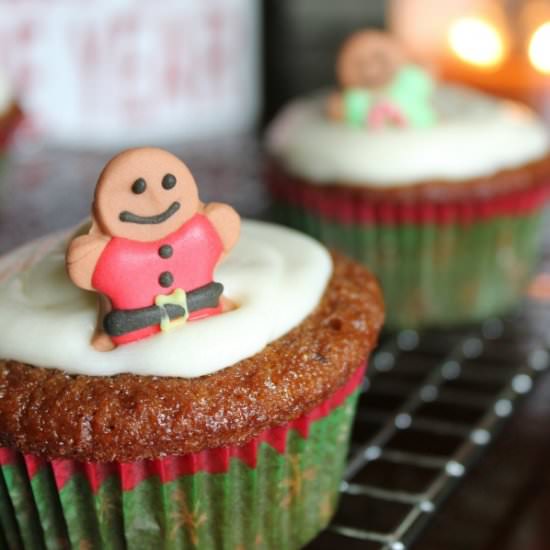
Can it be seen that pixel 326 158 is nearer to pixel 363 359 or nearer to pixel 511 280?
pixel 511 280

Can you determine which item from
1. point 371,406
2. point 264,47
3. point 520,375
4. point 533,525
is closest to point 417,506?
point 533,525

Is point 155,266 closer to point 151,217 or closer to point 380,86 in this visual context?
point 151,217

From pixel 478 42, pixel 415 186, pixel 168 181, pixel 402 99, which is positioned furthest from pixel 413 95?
pixel 478 42

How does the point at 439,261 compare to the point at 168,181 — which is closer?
the point at 168,181

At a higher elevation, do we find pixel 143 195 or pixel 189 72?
pixel 143 195

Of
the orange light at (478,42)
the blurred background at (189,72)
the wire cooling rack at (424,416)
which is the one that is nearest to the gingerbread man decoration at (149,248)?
the wire cooling rack at (424,416)

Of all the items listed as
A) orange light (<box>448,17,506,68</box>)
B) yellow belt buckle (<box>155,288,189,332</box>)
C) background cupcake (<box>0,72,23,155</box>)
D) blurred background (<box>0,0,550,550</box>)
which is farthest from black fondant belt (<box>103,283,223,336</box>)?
orange light (<box>448,17,506,68</box>)

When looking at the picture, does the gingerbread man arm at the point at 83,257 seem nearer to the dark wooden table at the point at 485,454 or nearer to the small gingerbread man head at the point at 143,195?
the small gingerbread man head at the point at 143,195
